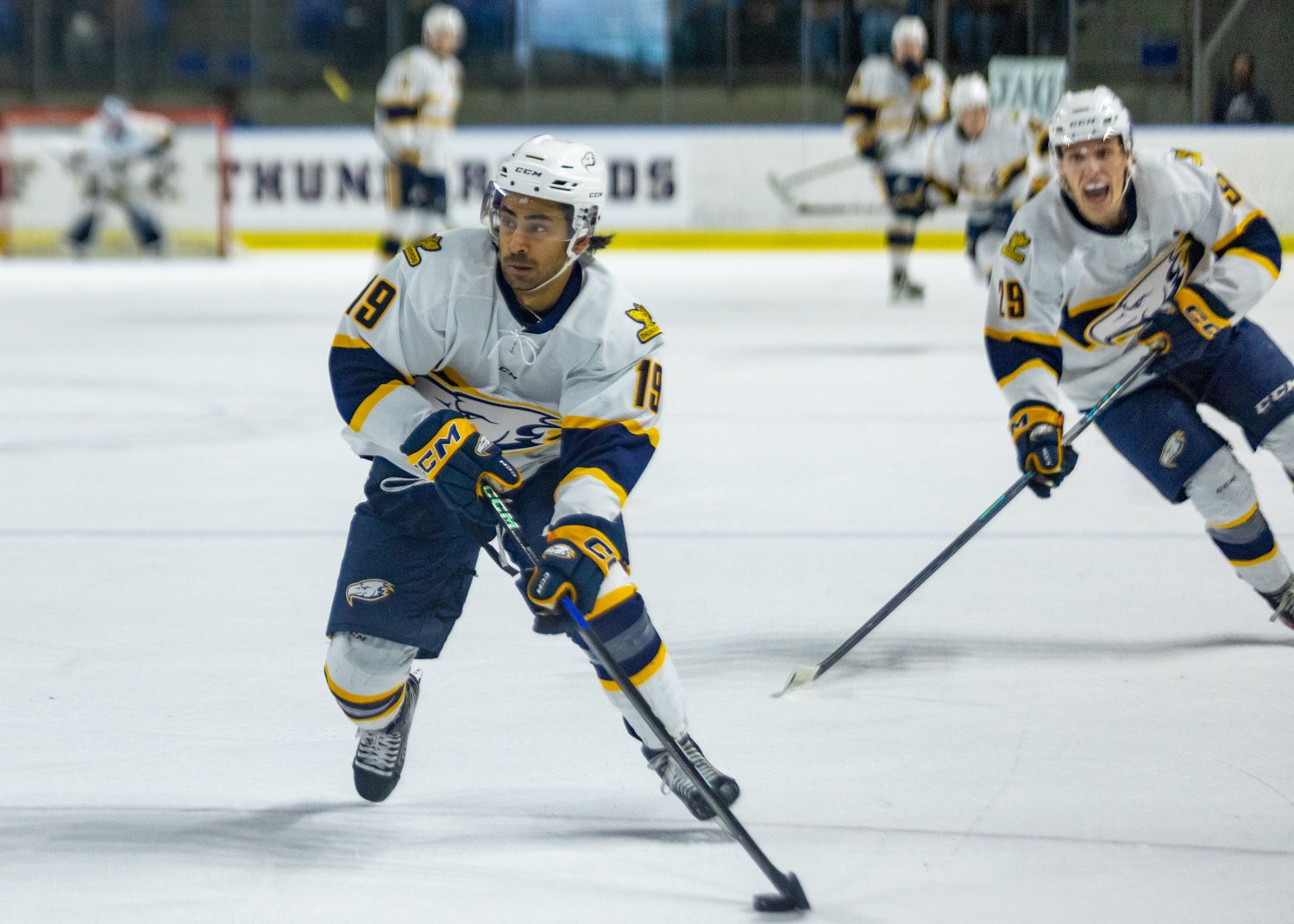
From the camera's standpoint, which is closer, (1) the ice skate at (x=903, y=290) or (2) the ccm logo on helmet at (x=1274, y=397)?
(2) the ccm logo on helmet at (x=1274, y=397)

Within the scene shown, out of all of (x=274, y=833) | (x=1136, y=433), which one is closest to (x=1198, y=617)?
(x=1136, y=433)

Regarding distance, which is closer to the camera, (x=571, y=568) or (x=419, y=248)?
(x=571, y=568)

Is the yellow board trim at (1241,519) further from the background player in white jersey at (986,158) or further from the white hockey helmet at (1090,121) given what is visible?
the background player in white jersey at (986,158)

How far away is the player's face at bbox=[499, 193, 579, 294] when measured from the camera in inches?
93.0

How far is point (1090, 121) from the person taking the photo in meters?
3.16

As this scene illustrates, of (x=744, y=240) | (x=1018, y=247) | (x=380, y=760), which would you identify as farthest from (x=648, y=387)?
(x=744, y=240)

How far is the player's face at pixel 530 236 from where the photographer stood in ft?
7.75

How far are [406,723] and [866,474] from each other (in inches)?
105

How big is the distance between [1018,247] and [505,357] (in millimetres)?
1228

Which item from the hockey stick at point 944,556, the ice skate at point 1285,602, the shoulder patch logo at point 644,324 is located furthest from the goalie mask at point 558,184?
the ice skate at point 1285,602

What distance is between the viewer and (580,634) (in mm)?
2281

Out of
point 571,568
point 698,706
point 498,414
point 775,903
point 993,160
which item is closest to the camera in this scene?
point 775,903

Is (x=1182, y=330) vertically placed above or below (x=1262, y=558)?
above

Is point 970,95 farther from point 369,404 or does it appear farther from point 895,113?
point 369,404
